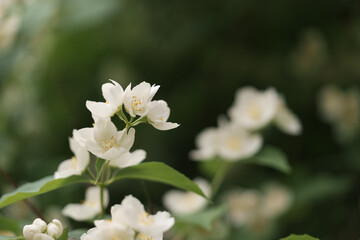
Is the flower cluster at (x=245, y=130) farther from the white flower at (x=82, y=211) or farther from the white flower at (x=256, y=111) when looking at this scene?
the white flower at (x=82, y=211)

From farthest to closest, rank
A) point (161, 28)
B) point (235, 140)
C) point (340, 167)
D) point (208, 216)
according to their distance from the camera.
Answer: point (161, 28) < point (340, 167) < point (235, 140) < point (208, 216)

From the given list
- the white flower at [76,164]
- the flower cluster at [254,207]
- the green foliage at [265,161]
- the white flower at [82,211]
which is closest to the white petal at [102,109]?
the white flower at [76,164]

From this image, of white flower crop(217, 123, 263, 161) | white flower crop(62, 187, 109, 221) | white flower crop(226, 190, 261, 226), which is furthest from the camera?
white flower crop(226, 190, 261, 226)

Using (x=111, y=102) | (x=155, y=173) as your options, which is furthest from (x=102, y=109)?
(x=155, y=173)

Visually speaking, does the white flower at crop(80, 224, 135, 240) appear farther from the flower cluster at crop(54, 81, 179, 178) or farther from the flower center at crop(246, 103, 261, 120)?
the flower center at crop(246, 103, 261, 120)

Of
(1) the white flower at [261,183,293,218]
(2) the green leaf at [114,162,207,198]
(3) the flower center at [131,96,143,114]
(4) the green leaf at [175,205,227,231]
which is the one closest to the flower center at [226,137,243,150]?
(4) the green leaf at [175,205,227,231]

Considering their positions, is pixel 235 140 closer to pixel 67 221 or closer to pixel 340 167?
pixel 67 221

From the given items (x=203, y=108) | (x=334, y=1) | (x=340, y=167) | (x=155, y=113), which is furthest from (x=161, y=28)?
(x=155, y=113)
